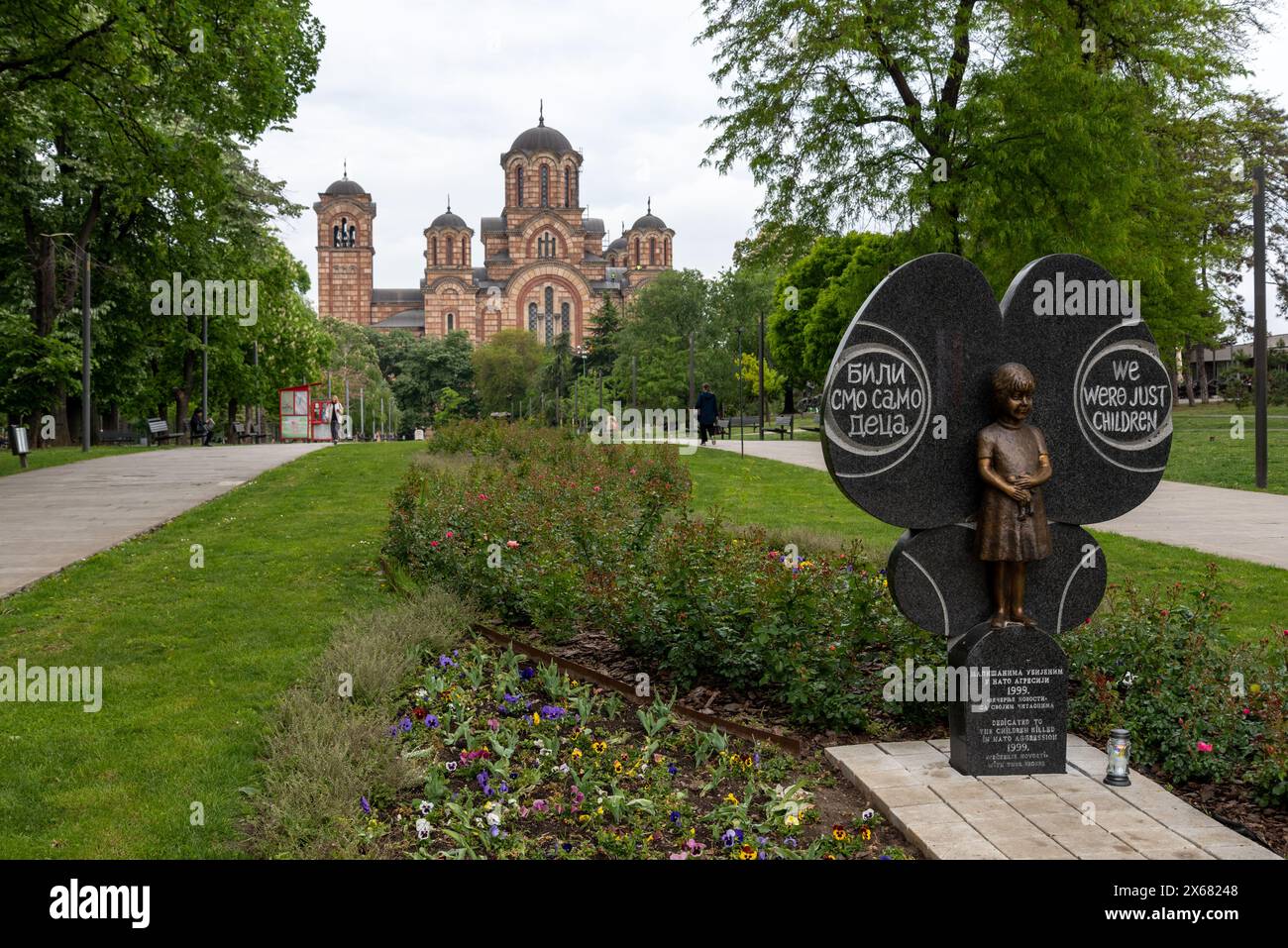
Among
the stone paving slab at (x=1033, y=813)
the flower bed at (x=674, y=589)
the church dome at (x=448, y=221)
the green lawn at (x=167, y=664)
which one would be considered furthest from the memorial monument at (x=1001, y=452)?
the church dome at (x=448, y=221)

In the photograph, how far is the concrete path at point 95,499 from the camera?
1008 centimetres

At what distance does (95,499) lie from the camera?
568 inches

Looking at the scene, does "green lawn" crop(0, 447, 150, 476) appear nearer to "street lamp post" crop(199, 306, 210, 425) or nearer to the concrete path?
the concrete path

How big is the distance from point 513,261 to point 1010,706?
11557 centimetres

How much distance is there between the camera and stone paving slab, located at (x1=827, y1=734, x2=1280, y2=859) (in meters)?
4.12

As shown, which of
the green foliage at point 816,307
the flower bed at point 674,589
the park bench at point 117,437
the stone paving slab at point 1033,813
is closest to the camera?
the stone paving slab at point 1033,813

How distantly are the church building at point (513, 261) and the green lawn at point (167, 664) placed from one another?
100 m

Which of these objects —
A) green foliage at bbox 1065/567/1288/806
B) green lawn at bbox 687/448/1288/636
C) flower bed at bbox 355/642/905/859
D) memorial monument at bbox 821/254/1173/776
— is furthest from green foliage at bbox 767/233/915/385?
flower bed at bbox 355/642/905/859

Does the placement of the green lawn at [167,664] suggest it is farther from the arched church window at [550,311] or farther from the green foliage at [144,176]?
the arched church window at [550,311]

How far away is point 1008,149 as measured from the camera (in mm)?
17922

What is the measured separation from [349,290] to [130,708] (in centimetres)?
12534

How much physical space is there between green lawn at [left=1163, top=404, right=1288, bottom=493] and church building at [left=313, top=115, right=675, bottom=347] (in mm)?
83240

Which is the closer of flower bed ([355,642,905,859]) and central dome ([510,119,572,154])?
flower bed ([355,642,905,859])

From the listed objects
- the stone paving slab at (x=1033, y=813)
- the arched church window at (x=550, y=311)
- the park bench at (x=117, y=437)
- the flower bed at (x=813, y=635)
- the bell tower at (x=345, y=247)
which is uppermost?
the bell tower at (x=345, y=247)
